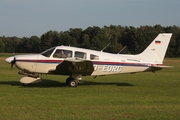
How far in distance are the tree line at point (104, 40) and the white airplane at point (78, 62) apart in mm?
57603

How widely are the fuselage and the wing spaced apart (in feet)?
1.08

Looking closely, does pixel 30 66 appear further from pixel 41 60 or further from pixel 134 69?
pixel 134 69

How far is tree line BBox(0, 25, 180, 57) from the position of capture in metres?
75.2

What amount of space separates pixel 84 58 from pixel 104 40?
65766 mm

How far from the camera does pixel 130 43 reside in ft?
269

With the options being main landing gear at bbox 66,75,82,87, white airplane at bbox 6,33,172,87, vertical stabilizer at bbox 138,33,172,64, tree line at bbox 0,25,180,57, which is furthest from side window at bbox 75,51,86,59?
tree line at bbox 0,25,180,57

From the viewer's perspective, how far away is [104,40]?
77.9 metres

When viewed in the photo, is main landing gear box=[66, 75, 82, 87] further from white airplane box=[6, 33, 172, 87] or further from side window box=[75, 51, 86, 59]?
side window box=[75, 51, 86, 59]

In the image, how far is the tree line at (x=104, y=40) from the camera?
75250 millimetres

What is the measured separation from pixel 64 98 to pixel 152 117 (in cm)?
341

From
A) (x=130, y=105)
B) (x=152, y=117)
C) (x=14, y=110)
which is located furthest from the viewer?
(x=130, y=105)

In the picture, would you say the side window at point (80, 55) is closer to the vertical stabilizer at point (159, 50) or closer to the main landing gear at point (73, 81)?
the main landing gear at point (73, 81)

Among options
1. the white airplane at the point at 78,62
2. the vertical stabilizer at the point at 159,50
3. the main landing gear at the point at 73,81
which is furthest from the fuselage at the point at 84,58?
the main landing gear at the point at 73,81

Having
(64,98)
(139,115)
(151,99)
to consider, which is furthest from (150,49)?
(139,115)
